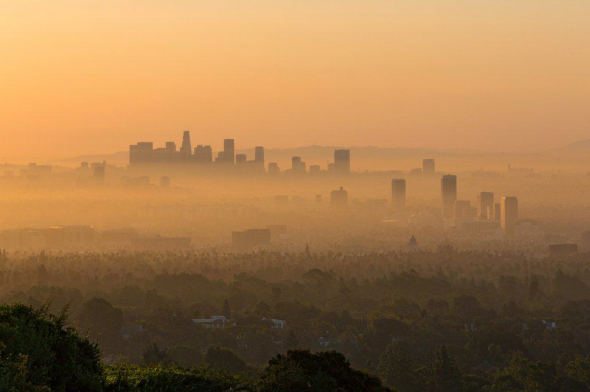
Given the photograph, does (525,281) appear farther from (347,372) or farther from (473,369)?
(347,372)

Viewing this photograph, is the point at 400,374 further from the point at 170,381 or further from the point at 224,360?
the point at 170,381

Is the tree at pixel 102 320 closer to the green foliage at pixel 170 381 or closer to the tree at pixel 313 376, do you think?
the tree at pixel 313 376

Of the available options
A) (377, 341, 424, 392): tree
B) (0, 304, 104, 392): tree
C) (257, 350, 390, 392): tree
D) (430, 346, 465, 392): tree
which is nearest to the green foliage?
(257, 350, 390, 392): tree

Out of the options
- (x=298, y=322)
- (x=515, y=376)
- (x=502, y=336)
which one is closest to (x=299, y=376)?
(x=515, y=376)

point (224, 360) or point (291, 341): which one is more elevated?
point (224, 360)

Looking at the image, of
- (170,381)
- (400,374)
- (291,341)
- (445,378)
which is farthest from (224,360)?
(170,381)

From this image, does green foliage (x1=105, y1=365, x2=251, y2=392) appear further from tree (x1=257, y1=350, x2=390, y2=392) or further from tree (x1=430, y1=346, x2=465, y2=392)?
tree (x1=430, y1=346, x2=465, y2=392)

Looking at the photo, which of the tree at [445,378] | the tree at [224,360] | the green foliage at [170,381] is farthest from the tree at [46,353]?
the tree at [224,360]
